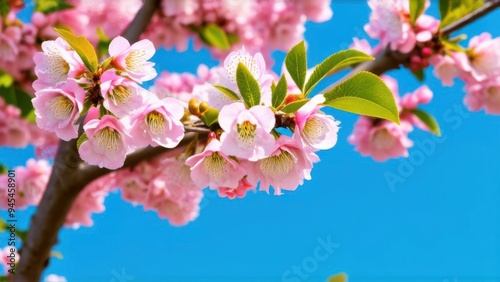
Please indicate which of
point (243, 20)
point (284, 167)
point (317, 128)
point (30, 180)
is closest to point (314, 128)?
point (317, 128)

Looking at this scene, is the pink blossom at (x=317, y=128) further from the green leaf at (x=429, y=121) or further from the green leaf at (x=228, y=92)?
the green leaf at (x=429, y=121)

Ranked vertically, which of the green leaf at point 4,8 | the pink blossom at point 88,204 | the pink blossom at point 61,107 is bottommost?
the pink blossom at point 61,107

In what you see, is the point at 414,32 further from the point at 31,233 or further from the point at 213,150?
the point at 31,233

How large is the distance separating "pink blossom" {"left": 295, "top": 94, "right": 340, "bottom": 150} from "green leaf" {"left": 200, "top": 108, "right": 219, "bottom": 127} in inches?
7.7

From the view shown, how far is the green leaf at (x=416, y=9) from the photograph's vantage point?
192cm

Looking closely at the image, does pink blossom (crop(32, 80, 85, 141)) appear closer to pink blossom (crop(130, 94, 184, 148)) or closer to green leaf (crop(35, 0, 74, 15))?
pink blossom (crop(130, 94, 184, 148))

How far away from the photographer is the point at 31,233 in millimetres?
2082

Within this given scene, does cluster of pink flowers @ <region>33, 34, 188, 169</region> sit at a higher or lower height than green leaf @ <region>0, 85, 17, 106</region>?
lower

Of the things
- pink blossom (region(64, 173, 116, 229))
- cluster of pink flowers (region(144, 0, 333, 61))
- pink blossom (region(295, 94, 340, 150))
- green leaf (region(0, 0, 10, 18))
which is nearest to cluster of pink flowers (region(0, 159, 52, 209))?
pink blossom (region(64, 173, 116, 229))

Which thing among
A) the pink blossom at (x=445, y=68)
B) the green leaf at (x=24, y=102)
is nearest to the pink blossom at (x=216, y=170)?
the pink blossom at (x=445, y=68)

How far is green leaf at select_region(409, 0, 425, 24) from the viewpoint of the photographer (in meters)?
1.92

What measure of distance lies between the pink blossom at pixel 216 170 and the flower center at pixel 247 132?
11cm

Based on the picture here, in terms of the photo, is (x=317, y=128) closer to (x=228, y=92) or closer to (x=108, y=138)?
(x=228, y=92)

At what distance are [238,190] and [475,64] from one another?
4.06ft
